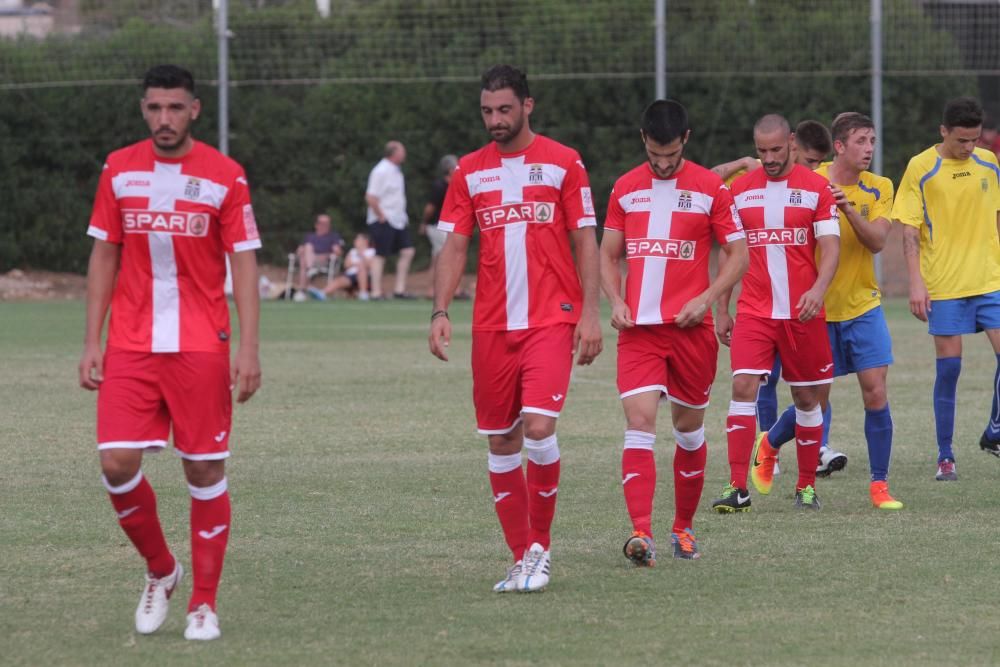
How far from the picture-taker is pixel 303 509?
8477mm

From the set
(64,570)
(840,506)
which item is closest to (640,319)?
(840,506)

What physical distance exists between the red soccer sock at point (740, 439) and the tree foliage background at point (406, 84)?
19.6m

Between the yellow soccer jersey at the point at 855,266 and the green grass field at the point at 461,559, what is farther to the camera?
the yellow soccer jersey at the point at 855,266

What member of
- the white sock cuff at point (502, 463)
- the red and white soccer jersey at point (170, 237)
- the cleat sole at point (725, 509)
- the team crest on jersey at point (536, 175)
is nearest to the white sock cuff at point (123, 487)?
the red and white soccer jersey at point (170, 237)

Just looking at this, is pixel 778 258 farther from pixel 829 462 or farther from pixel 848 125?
pixel 829 462

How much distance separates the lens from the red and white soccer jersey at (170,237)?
5.88 meters

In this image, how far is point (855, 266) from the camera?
9188mm

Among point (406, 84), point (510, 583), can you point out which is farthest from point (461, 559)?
point (406, 84)

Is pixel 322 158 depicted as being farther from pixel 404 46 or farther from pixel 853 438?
pixel 853 438

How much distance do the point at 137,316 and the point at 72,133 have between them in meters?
23.0

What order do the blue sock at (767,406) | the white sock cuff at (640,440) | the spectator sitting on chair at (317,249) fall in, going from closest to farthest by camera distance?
the white sock cuff at (640,440) < the blue sock at (767,406) < the spectator sitting on chair at (317,249)

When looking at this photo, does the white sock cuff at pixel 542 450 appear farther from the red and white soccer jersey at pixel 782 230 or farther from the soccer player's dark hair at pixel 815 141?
Answer: the soccer player's dark hair at pixel 815 141

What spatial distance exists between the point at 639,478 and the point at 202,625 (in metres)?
2.12

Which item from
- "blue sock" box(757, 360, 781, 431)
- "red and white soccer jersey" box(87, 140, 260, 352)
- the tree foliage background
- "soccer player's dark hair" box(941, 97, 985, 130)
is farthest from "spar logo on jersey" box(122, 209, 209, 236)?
the tree foliage background
